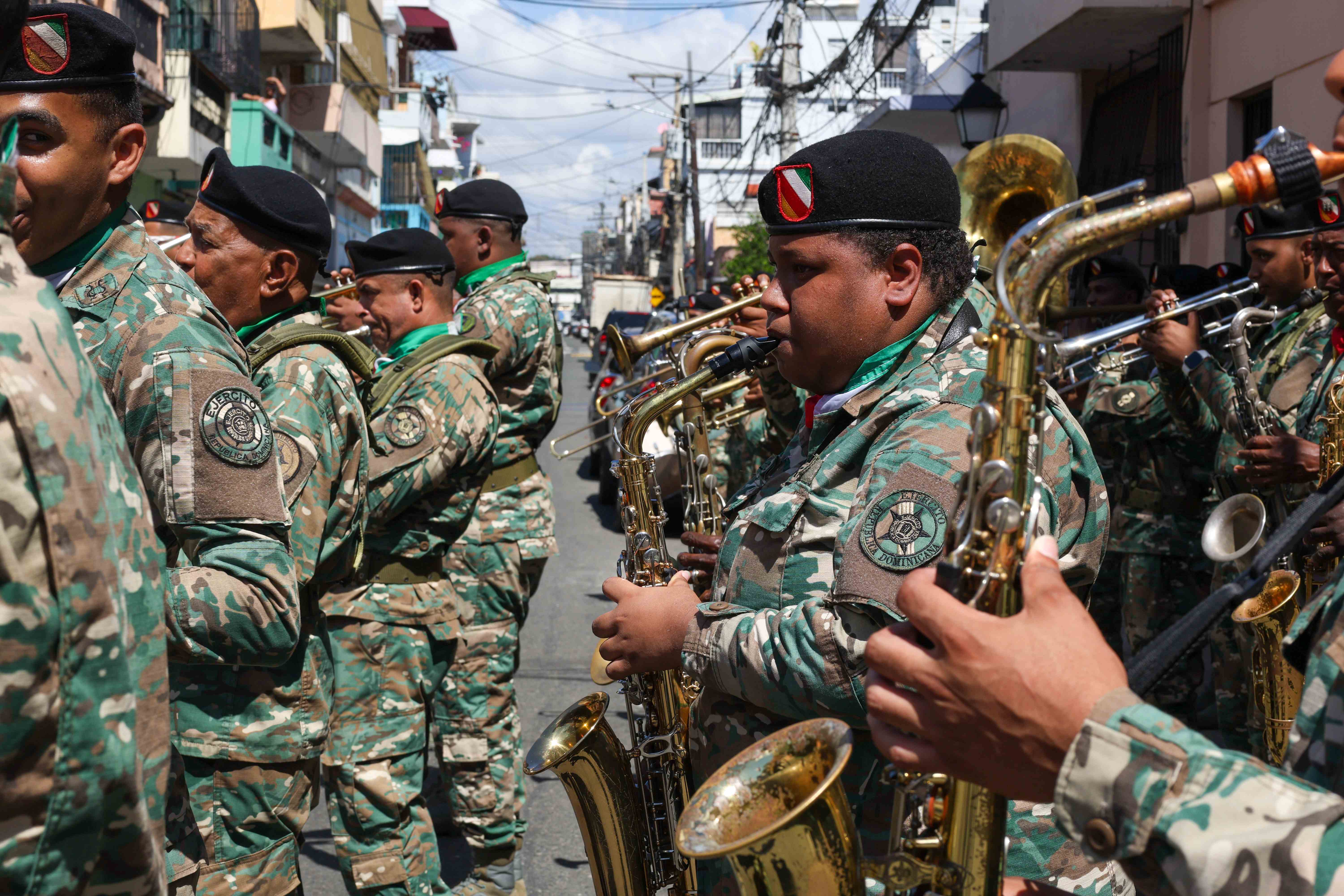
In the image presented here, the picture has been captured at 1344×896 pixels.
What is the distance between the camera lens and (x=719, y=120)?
6994 cm

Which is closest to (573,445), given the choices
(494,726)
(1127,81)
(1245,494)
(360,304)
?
(1127,81)

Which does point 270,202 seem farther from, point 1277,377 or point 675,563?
point 1277,377

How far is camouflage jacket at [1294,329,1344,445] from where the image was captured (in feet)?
13.8

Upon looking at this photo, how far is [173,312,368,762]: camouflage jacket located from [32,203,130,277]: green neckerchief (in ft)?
1.80

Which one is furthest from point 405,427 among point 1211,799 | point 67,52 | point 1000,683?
point 1211,799

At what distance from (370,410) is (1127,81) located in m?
9.29

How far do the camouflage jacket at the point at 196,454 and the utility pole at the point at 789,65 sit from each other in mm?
21271

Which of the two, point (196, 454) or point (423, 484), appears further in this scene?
point (423, 484)

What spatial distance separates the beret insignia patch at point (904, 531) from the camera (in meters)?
1.94

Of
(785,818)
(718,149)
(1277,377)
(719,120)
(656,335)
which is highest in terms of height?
(719,120)

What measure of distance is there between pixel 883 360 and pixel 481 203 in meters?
3.98

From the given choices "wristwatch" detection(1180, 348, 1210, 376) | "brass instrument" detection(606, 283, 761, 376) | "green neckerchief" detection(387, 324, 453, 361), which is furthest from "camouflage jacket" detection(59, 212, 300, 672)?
"wristwatch" detection(1180, 348, 1210, 376)

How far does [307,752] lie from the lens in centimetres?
284

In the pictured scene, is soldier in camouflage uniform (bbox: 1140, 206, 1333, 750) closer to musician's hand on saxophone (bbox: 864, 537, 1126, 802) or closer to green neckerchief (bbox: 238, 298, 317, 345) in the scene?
green neckerchief (bbox: 238, 298, 317, 345)
